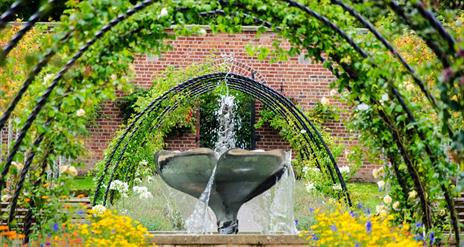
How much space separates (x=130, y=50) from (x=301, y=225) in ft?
11.8

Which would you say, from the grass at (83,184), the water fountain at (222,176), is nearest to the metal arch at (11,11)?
the water fountain at (222,176)

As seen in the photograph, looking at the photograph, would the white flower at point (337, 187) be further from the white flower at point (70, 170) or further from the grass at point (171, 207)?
the white flower at point (70, 170)

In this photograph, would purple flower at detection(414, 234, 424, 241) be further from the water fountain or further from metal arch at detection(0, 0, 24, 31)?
metal arch at detection(0, 0, 24, 31)

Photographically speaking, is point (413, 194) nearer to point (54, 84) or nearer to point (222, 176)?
point (222, 176)

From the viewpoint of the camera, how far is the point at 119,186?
8.84 meters

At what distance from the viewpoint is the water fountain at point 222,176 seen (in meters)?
7.33

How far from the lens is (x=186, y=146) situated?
14.8 m

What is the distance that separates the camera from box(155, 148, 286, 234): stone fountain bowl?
7.31m

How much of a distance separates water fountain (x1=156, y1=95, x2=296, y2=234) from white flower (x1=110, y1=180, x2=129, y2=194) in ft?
3.94

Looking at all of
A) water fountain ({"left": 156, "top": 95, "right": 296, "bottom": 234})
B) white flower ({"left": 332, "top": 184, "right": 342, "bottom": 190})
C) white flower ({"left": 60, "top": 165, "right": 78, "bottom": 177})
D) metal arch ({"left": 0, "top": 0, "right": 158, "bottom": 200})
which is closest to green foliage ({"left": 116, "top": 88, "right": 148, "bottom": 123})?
white flower ({"left": 332, "top": 184, "right": 342, "bottom": 190})

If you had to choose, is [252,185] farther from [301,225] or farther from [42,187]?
[42,187]

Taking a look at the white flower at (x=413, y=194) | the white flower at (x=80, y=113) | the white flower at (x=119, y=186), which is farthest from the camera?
the white flower at (x=119, y=186)

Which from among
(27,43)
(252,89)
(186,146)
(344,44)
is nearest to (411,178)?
(344,44)

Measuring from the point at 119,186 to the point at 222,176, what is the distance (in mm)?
1813
